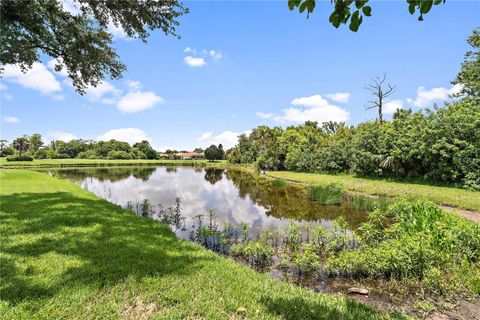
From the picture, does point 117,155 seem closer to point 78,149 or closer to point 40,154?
point 78,149

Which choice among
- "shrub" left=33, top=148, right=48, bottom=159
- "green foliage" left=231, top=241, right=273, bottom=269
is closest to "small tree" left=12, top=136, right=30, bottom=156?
"shrub" left=33, top=148, right=48, bottom=159

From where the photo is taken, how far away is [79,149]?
111250mm

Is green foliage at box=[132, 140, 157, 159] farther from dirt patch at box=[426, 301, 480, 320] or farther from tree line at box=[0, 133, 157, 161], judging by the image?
dirt patch at box=[426, 301, 480, 320]

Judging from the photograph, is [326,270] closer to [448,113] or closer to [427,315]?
[427,315]

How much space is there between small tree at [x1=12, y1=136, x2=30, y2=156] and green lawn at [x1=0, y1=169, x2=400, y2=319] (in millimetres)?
110624

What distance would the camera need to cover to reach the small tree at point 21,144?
90.1 metres

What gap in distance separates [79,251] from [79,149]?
12601 cm

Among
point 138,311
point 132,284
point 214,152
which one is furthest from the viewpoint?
point 214,152

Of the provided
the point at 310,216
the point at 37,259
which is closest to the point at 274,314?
the point at 37,259

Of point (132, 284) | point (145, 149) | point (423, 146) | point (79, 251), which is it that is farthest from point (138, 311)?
point (145, 149)

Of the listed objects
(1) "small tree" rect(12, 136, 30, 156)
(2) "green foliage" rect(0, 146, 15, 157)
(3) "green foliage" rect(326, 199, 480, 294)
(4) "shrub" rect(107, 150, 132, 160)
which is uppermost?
(1) "small tree" rect(12, 136, 30, 156)

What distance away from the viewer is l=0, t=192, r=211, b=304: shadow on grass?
14.7ft

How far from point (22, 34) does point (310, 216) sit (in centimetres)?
1672

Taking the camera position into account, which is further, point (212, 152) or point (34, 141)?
point (212, 152)
